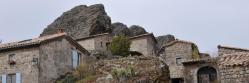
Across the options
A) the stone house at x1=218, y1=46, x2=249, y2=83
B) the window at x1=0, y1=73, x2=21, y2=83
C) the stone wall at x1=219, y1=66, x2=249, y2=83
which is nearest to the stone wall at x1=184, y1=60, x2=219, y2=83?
the window at x1=0, y1=73, x2=21, y2=83

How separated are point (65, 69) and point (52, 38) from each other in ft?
10.1

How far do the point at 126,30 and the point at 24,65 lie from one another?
28.5 metres

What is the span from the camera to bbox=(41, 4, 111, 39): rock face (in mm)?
60594

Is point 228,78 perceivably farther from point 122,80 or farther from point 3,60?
point 3,60

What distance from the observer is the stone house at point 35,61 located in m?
38.9

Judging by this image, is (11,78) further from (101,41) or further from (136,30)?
(136,30)

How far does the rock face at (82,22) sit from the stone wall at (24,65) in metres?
18.7

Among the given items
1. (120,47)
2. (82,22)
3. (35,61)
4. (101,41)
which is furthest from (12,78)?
(82,22)

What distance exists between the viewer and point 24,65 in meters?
39.2

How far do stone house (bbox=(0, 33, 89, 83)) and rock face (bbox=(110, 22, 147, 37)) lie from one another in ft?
78.6

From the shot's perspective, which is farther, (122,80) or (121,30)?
(121,30)

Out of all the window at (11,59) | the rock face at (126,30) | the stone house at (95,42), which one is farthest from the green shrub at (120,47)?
the rock face at (126,30)

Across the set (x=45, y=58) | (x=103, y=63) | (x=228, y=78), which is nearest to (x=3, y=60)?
(x=45, y=58)

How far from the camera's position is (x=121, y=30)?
217ft
